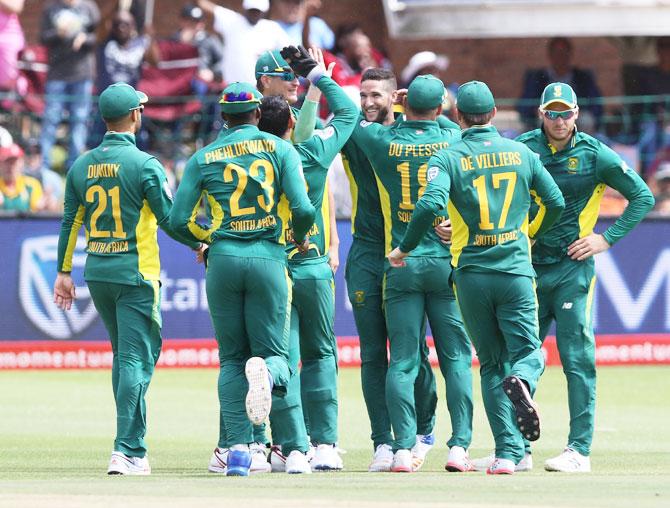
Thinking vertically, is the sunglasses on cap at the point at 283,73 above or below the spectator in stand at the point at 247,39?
below

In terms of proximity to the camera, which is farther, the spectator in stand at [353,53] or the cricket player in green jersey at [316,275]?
the spectator in stand at [353,53]

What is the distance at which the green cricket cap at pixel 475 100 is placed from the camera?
973 cm

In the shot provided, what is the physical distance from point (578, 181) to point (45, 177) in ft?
30.7

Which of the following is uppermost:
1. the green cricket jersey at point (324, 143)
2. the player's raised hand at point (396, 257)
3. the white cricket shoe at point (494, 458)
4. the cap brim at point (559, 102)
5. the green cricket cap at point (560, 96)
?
the green cricket cap at point (560, 96)

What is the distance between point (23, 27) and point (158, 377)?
947 centimetres

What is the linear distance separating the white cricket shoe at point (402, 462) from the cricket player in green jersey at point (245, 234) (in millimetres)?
1101

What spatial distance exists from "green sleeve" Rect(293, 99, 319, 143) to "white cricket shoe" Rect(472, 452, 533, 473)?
8.02ft

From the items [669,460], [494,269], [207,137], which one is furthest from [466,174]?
[207,137]

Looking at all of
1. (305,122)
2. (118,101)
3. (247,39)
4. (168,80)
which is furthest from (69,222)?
(168,80)

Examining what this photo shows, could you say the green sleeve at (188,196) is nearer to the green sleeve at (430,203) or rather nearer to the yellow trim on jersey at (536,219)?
the green sleeve at (430,203)

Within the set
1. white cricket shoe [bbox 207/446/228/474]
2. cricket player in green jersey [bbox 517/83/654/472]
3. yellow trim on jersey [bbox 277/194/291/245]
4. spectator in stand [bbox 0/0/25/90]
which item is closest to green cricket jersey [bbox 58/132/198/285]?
yellow trim on jersey [bbox 277/194/291/245]

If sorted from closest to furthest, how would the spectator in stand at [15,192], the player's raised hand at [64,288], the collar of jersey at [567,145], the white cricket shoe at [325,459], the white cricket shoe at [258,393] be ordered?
the white cricket shoe at [258,393], the white cricket shoe at [325,459], the player's raised hand at [64,288], the collar of jersey at [567,145], the spectator in stand at [15,192]

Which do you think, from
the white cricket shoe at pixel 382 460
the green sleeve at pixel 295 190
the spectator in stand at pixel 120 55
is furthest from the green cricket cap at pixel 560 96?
the spectator in stand at pixel 120 55

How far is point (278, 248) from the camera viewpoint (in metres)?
9.58
